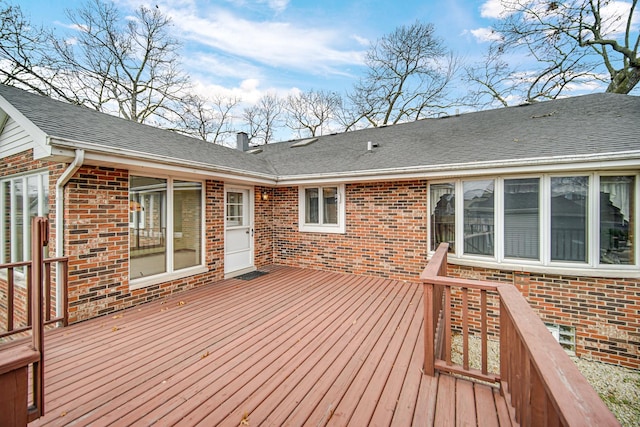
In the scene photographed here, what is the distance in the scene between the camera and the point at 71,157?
3.48 metres

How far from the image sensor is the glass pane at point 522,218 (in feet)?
15.9

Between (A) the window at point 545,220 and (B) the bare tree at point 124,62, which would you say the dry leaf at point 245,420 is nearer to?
(A) the window at point 545,220

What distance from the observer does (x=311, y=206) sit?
7379 millimetres

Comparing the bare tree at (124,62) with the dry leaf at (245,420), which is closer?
the dry leaf at (245,420)

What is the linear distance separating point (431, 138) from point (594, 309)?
474 cm

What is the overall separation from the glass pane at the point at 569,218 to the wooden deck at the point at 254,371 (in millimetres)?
2801

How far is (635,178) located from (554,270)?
1881 mm

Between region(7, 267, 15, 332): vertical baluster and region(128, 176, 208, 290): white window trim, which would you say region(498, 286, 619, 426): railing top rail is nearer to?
region(128, 176, 208, 290): white window trim

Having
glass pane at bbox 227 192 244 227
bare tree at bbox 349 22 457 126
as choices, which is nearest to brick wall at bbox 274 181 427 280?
glass pane at bbox 227 192 244 227

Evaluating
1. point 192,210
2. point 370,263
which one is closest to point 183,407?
point 192,210

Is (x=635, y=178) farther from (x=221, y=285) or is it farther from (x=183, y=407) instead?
(x=221, y=285)

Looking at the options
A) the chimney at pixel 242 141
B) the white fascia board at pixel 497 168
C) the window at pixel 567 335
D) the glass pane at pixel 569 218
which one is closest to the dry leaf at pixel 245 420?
the white fascia board at pixel 497 168

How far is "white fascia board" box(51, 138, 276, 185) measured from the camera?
3568mm

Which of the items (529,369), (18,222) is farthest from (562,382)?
(18,222)
